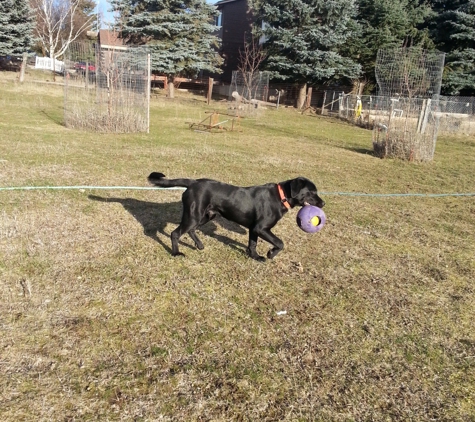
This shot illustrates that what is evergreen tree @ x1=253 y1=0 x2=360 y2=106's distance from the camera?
2858cm

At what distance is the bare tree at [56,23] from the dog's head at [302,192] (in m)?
41.0

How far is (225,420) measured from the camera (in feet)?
7.77

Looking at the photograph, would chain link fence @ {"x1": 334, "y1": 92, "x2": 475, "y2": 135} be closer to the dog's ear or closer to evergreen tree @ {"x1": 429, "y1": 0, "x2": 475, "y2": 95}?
evergreen tree @ {"x1": 429, "y1": 0, "x2": 475, "y2": 95}

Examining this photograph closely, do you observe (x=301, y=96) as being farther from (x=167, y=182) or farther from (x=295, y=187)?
(x=167, y=182)

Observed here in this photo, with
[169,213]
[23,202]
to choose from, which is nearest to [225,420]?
[169,213]

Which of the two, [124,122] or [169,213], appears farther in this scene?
[124,122]

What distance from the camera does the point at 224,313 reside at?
11.3ft

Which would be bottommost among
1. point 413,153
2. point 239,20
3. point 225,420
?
point 225,420

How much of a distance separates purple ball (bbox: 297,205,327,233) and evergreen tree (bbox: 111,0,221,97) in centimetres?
2755

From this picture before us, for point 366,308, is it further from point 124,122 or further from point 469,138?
point 469,138

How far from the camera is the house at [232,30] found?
40.3 metres

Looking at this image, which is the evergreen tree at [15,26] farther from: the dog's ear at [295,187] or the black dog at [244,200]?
the dog's ear at [295,187]

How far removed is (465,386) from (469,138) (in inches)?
842

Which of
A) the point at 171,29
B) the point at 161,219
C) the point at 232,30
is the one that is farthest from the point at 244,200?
the point at 232,30
